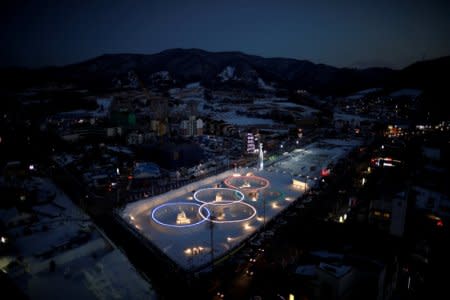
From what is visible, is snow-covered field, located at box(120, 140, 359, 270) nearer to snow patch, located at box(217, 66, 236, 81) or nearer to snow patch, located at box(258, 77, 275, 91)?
snow patch, located at box(258, 77, 275, 91)

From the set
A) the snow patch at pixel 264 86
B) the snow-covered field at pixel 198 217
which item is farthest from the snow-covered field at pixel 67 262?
the snow patch at pixel 264 86

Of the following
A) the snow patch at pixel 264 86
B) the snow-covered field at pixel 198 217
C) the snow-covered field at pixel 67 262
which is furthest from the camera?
the snow patch at pixel 264 86

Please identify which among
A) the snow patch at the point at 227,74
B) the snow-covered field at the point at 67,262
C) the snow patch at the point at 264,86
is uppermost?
the snow patch at the point at 227,74

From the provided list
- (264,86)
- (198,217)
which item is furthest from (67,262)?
(264,86)

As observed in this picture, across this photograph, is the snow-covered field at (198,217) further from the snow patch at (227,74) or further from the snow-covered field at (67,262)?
the snow patch at (227,74)

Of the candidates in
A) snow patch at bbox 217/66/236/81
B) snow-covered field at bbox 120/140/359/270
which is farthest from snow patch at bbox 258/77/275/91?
snow-covered field at bbox 120/140/359/270

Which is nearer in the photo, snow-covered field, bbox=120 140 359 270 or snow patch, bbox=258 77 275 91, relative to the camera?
snow-covered field, bbox=120 140 359 270

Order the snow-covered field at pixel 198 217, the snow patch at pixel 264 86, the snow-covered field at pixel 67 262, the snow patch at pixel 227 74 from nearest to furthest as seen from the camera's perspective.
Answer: the snow-covered field at pixel 67 262
the snow-covered field at pixel 198 217
the snow patch at pixel 264 86
the snow patch at pixel 227 74

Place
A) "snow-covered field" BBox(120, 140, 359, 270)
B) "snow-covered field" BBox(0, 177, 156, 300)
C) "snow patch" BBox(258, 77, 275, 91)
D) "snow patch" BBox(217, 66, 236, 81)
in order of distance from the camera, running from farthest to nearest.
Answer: "snow patch" BBox(217, 66, 236, 81), "snow patch" BBox(258, 77, 275, 91), "snow-covered field" BBox(120, 140, 359, 270), "snow-covered field" BBox(0, 177, 156, 300)

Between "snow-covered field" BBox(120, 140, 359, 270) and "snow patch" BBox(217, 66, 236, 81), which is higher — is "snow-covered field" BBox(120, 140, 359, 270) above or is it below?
below

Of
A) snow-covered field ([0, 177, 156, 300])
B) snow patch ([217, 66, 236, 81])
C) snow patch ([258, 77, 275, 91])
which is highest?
snow patch ([217, 66, 236, 81])

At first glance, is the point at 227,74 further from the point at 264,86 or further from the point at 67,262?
the point at 67,262
